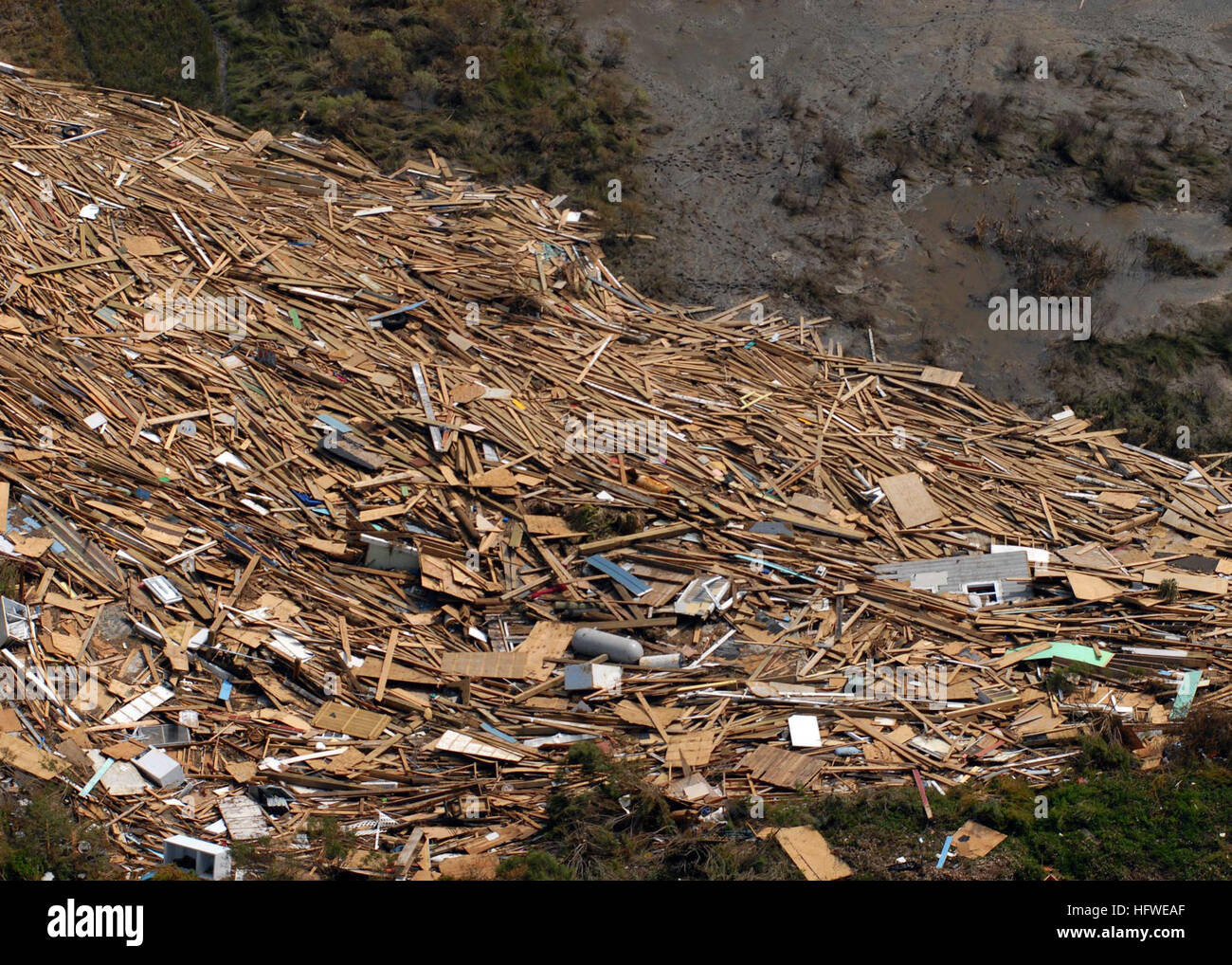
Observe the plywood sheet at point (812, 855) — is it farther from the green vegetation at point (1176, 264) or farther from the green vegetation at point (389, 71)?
the green vegetation at point (1176, 264)

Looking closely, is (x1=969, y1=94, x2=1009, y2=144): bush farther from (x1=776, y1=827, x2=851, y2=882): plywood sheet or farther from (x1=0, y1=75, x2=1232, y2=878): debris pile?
(x1=776, y1=827, x2=851, y2=882): plywood sheet

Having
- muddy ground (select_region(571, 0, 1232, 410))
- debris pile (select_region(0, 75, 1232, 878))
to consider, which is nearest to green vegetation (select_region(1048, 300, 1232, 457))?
muddy ground (select_region(571, 0, 1232, 410))

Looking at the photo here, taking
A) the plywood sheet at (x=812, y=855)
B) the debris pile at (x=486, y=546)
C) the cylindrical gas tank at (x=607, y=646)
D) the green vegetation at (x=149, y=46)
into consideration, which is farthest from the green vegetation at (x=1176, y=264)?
the green vegetation at (x=149, y=46)

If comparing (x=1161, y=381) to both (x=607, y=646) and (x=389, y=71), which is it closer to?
(x=607, y=646)

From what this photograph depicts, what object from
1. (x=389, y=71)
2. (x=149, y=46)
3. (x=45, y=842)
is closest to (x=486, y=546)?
(x=45, y=842)

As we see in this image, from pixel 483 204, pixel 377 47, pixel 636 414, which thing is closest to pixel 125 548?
pixel 636 414

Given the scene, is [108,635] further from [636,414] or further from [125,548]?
[636,414]
